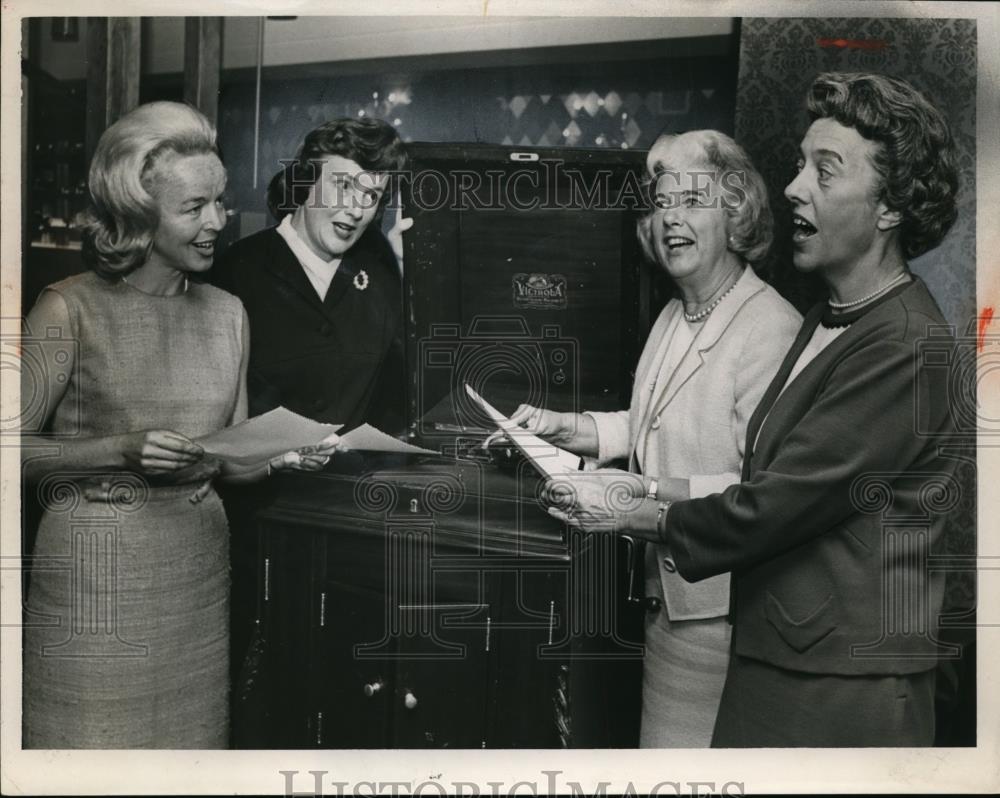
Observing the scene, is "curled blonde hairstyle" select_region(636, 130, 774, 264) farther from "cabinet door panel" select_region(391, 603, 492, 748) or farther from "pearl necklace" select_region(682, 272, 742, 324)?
"cabinet door panel" select_region(391, 603, 492, 748)

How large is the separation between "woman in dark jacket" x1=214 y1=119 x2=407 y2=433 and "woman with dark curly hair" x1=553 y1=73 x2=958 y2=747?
650 mm

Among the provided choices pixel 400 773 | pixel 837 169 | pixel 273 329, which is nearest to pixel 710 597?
pixel 400 773

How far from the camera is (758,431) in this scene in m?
2.63

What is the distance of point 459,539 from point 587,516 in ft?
1.12

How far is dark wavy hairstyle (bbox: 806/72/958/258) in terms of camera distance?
104 inches

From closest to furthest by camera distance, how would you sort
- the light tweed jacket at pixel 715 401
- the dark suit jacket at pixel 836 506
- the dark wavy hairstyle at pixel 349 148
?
1. the dark suit jacket at pixel 836 506
2. the light tweed jacket at pixel 715 401
3. the dark wavy hairstyle at pixel 349 148

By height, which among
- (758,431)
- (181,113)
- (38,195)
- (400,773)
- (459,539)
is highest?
(181,113)

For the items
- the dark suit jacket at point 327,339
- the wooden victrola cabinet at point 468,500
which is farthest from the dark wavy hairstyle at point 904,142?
the dark suit jacket at point 327,339

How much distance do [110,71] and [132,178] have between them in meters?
0.31

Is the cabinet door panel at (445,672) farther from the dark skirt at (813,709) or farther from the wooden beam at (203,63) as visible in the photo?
the wooden beam at (203,63)

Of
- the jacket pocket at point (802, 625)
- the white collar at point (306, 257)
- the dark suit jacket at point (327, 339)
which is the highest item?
the white collar at point (306, 257)

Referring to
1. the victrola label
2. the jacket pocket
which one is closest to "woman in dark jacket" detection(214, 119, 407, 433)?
the victrola label

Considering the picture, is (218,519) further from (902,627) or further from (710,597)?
(902,627)

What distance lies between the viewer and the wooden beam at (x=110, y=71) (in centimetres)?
278
